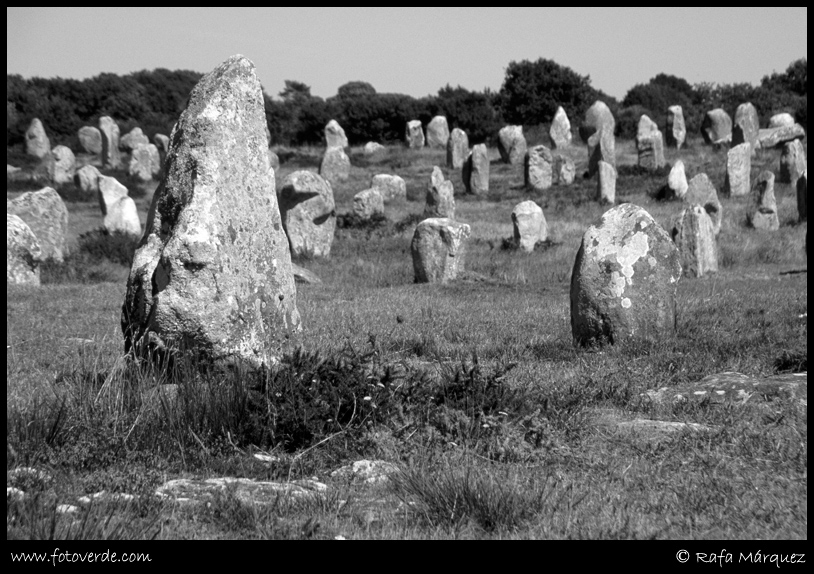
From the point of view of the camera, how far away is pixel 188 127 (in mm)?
6938

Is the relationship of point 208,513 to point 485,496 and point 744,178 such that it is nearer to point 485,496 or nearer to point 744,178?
point 485,496

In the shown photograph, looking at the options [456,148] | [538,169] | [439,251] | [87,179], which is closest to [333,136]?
[456,148]

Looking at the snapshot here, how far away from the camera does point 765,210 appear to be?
23.5 m

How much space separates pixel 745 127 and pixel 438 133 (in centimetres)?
1915

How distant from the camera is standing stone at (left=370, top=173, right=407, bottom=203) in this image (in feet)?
102

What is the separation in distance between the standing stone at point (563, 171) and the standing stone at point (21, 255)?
21.1m

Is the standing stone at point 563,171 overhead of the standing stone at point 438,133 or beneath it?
beneath

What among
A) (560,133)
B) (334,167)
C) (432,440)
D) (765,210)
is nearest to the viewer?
(432,440)

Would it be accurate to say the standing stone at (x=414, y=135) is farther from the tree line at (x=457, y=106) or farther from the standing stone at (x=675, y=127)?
the standing stone at (x=675, y=127)

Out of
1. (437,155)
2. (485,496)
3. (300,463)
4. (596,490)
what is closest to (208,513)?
(300,463)

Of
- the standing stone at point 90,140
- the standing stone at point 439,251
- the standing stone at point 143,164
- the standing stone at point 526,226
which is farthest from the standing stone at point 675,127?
the standing stone at point 90,140

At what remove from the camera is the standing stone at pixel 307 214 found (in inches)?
853

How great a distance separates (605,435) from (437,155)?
131 feet

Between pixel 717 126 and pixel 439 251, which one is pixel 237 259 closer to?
pixel 439 251
